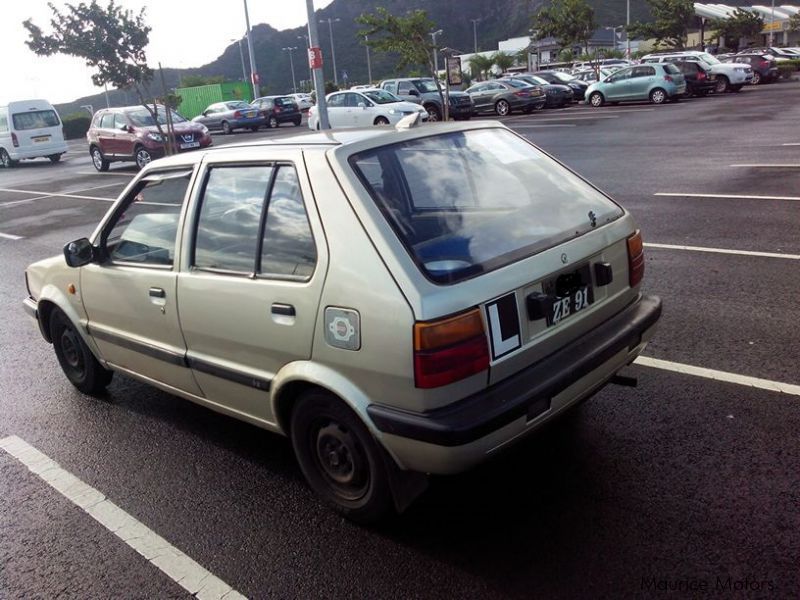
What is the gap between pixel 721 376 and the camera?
4188 millimetres

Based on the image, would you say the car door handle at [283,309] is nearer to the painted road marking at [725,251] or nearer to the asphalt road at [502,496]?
the asphalt road at [502,496]

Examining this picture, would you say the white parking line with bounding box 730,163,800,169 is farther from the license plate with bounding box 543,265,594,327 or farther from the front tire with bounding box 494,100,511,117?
the front tire with bounding box 494,100,511,117

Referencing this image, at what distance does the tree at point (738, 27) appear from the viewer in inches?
2189

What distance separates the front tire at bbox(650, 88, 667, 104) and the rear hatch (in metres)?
24.9

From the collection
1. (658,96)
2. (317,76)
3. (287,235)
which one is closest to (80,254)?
(287,235)

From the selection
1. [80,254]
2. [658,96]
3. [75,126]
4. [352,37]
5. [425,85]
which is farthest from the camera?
[352,37]

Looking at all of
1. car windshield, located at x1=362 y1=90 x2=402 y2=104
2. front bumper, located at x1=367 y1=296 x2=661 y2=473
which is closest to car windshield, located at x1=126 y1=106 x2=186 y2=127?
car windshield, located at x1=362 y1=90 x2=402 y2=104

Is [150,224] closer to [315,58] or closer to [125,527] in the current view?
[125,527]

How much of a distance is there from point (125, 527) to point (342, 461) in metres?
1.07

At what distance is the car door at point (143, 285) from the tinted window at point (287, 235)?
0.67m

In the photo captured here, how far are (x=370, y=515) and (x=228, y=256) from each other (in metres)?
1.36

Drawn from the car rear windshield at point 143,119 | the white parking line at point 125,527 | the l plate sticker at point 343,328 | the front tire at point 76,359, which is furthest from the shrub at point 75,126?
the l plate sticker at point 343,328

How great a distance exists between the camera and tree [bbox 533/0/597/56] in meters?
38.1

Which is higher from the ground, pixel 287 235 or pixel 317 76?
pixel 317 76
